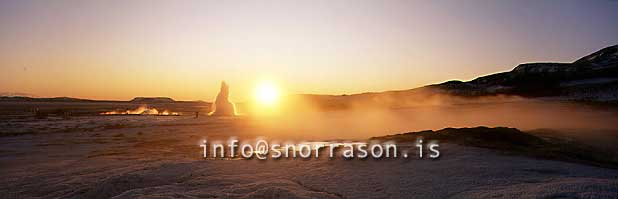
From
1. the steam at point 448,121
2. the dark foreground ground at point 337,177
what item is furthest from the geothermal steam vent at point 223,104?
the dark foreground ground at point 337,177

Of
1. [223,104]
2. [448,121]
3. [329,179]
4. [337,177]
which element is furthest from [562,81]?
A: [329,179]

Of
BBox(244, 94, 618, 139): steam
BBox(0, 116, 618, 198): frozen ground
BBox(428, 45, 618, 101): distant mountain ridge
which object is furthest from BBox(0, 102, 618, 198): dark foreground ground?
BBox(428, 45, 618, 101): distant mountain ridge

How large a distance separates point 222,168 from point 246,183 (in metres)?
1.63

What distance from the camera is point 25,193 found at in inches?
265

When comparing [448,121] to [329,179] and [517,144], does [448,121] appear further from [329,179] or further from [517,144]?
[329,179]

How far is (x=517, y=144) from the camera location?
1118 centimetres

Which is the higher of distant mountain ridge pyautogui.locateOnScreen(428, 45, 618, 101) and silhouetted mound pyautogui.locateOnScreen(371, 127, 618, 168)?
distant mountain ridge pyautogui.locateOnScreen(428, 45, 618, 101)

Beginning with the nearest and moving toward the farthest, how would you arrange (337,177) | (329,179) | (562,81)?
(329,179)
(337,177)
(562,81)

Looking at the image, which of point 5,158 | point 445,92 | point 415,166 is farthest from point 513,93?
point 5,158

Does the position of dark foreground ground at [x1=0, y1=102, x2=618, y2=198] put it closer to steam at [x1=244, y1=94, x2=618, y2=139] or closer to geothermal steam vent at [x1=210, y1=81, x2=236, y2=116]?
steam at [x1=244, y1=94, x2=618, y2=139]

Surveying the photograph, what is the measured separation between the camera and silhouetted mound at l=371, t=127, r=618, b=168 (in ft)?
31.4

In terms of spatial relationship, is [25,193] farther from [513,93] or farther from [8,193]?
[513,93]

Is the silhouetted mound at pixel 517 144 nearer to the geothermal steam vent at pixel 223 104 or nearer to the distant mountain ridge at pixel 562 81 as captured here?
the distant mountain ridge at pixel 562 81

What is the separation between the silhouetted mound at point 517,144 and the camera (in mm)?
9570
